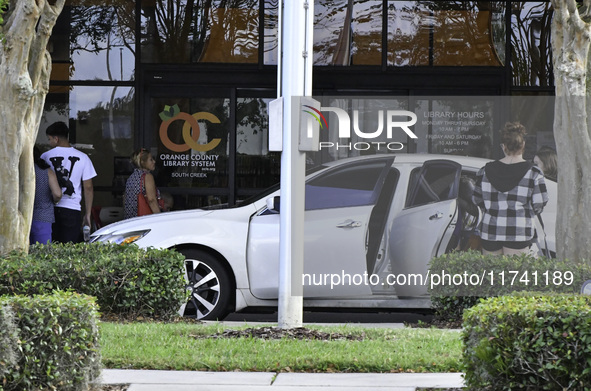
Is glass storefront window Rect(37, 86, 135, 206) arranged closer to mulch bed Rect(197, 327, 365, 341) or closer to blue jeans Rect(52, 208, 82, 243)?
blue jeans Rect(52, 208, 82, 243)

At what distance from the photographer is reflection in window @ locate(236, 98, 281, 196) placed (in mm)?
13820

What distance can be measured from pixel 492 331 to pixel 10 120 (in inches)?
225

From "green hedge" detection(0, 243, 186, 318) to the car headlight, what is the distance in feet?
2.39

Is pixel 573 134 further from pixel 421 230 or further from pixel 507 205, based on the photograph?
pixel 421 230

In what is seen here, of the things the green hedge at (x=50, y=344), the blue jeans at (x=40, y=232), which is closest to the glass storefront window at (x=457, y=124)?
the blue jeans at (x=40, y=232)

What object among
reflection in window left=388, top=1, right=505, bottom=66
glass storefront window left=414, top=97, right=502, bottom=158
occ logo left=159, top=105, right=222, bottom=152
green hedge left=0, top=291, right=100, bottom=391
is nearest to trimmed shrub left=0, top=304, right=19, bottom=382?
green hedge left=0, top=291, right=100, bottom=391

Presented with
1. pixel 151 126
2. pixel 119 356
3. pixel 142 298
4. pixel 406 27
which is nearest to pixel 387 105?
pixel 406 27

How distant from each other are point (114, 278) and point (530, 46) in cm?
801

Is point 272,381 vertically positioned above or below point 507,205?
below

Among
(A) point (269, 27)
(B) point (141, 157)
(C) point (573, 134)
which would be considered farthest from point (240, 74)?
(C) point (573, 134)

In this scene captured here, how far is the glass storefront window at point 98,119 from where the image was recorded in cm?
1382

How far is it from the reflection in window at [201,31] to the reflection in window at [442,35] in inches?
84.8

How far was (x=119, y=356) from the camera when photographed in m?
6.45

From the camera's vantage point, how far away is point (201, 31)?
13.9 m
